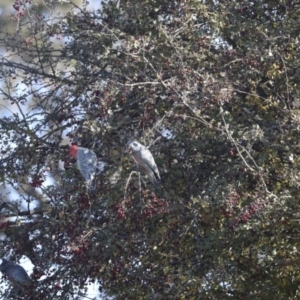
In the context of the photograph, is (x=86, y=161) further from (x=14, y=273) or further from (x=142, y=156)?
(x=14, y=273)

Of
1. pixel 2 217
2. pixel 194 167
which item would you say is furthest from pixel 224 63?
pixel 2 217

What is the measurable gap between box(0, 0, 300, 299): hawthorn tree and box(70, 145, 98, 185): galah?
12cm

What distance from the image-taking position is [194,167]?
508 cm

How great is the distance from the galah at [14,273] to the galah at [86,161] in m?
0.96

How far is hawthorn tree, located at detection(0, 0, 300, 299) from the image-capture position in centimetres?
473

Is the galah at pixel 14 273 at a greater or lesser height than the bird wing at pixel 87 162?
lesser

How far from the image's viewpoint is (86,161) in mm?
4543

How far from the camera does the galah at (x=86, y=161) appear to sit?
14.9ft

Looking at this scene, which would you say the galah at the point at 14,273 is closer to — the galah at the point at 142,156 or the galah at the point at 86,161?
the galah at the point at 86,161

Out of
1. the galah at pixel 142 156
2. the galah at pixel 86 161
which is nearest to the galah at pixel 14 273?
the galah at pixel 86 161

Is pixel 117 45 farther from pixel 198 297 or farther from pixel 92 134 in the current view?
pixel 198 297

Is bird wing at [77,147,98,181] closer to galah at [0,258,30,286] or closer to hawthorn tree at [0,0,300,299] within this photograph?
hawthorn tree at [0,0,300,299]

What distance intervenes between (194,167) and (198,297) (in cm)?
89

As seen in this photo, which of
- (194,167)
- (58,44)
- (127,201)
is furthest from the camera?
(58,44)
